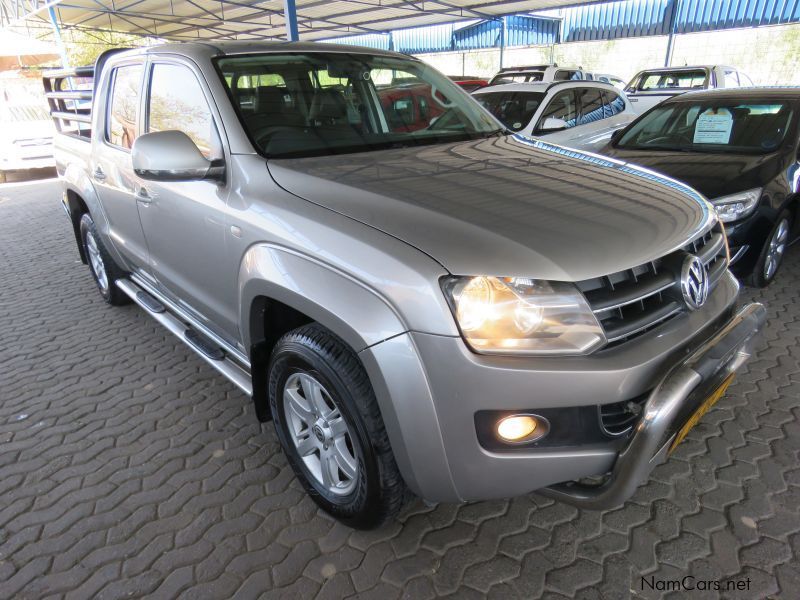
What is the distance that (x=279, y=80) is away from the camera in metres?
2.52

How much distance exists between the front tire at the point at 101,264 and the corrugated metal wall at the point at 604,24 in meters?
19.6

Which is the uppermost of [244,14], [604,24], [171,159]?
[244,14]

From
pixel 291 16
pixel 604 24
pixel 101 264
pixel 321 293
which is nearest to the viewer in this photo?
pixel 321 293

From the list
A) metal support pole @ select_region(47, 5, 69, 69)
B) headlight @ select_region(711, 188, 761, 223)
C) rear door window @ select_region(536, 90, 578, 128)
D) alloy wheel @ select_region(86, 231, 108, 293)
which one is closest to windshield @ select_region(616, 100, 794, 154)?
headlight @ select_region(711, 188, 761, 223)

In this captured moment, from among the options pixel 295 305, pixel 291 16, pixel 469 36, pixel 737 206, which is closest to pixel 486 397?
pixel 295 305

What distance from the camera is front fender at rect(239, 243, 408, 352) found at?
62.9 inches

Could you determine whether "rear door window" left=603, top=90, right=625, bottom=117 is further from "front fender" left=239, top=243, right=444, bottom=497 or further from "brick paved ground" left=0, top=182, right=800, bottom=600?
"front fender" left=239, top=243, right=444, bottom=497

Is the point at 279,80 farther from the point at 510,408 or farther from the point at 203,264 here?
the point at 510,408

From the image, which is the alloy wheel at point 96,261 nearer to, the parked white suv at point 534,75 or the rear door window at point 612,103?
the rear door window at point 612,103

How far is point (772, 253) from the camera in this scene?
13.8 ft

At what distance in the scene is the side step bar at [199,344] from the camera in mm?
2459

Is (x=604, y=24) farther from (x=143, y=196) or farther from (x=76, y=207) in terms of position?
(x=143, y=196)

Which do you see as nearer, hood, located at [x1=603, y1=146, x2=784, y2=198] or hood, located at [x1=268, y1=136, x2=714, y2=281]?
hood, located at [x1=268, y1=136, x2=714, y2=281]

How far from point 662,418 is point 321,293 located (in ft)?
3.55
